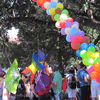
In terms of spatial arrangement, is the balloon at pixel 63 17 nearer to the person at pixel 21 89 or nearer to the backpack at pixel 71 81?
the backpack at pixel 71 81

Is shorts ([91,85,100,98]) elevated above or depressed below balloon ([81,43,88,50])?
below

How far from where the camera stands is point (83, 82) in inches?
170

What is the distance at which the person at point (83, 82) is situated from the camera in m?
4.27

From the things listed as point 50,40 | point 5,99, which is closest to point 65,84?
point 5,99

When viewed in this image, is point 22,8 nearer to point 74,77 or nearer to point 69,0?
point 69,0

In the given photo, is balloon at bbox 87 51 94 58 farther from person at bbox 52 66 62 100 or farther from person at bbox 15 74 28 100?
person at bbox 15 74 28 100

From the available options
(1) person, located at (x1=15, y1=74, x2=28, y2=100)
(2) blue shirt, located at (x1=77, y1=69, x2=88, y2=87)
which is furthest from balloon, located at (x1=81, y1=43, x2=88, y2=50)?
(1) person, located at (x1=15, y1=74, x2=28, y2=100)

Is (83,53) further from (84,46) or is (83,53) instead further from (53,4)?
(53,4)

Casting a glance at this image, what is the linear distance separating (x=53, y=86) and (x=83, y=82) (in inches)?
30.6

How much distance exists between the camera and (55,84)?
4.59 m

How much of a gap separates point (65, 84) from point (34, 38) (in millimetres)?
4785

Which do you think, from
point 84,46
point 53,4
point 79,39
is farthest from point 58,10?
point 84,46

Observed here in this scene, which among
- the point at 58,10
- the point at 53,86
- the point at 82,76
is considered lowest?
the point at 53,86

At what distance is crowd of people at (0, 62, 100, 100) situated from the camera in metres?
4.06
